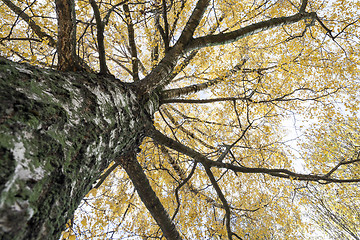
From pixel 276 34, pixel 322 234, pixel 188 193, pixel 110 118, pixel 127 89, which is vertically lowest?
pixel 110 118

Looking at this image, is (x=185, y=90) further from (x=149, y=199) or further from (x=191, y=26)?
(x=149, y=199)

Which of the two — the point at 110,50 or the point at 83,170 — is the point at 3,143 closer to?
the point at 83,170

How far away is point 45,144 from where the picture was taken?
0.64 meters

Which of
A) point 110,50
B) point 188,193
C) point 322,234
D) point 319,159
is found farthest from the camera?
point 322,234

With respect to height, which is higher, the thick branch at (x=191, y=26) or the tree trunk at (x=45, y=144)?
the thick branch at (x=191, y=26)

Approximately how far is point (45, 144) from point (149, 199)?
1.74 metres

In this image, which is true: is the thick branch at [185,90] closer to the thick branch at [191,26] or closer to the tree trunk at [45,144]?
the thick branch at [191,26]

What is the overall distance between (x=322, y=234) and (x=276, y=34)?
823 centimetres

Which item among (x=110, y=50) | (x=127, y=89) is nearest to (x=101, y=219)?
(x=127, y=89)

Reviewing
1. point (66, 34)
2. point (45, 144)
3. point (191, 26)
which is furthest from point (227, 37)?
point (45, 144)

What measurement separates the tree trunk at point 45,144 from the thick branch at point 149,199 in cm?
99

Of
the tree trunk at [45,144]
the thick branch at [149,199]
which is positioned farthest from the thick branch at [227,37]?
the thick branch at [149,199]

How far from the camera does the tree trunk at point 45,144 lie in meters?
0.48

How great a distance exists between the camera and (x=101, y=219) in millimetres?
3123
